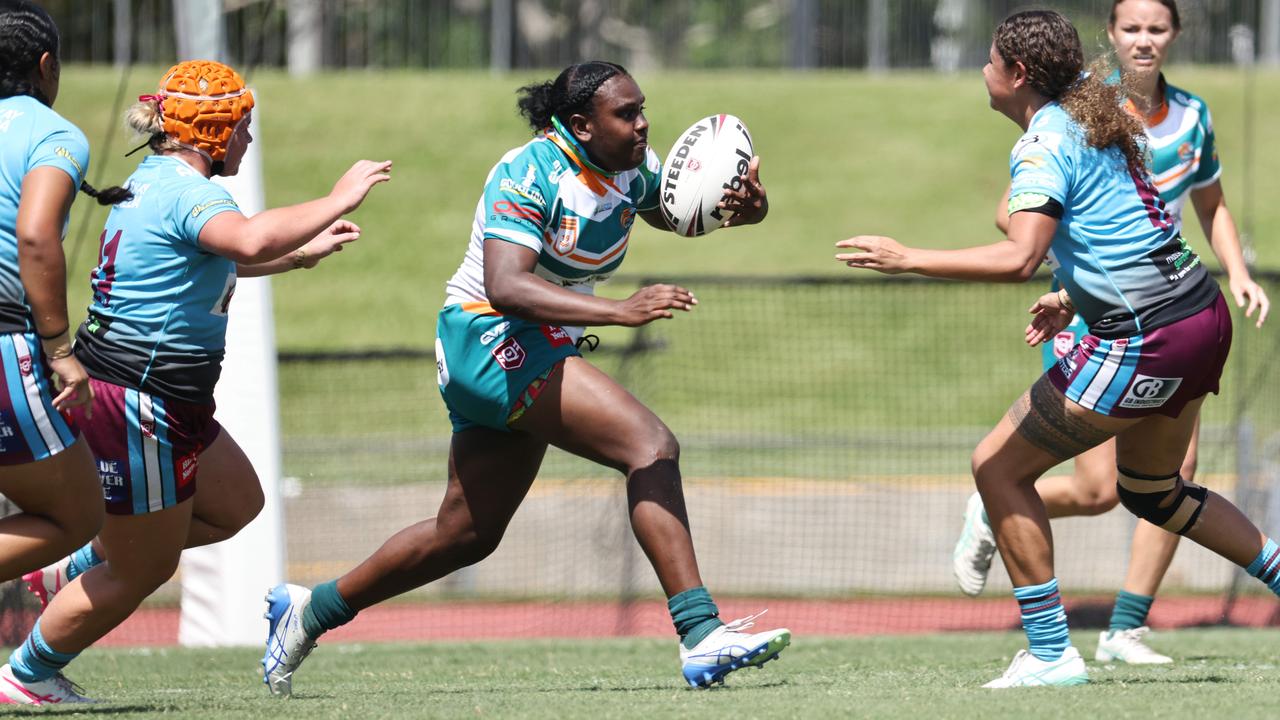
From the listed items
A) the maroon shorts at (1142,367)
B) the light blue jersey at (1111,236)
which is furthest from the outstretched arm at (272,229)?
the maroon shorts at (1142,367)

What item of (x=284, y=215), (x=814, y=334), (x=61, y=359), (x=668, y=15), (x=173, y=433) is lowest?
(x=814, y=334)

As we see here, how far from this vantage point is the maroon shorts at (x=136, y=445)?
448 centimetres

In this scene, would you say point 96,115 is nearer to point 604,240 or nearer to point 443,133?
point 443,133

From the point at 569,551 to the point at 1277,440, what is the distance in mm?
4290

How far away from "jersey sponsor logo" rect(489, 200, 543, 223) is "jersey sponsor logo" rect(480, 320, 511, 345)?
1.11ft

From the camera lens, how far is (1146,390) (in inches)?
179

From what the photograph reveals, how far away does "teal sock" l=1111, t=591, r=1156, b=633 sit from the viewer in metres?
6.14

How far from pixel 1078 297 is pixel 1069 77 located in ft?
2.17

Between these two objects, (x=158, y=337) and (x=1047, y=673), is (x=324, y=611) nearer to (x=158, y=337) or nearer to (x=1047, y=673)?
(x=158, y=337)

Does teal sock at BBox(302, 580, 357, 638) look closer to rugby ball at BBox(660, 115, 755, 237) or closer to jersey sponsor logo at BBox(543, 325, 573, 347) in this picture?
jersey sponsor logo at BBox(543, 325, 573, 347)

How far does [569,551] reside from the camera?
31.3 feet

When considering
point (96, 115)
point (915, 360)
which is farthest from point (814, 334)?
point (96, 115)

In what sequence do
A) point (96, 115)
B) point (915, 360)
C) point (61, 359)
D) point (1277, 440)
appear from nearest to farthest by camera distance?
point (61, 359) < point (1277, 440) < point (915, 360) < point (96, 115)

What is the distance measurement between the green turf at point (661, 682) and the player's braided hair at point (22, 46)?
5.81 feet
